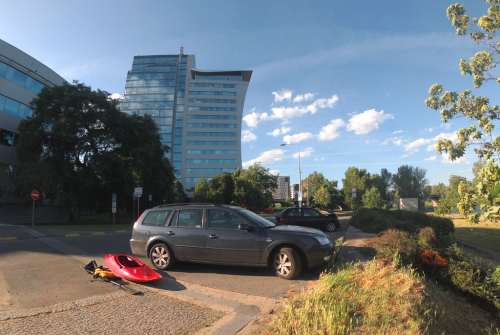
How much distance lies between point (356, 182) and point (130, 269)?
216 ft

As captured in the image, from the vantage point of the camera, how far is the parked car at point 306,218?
14.9 m

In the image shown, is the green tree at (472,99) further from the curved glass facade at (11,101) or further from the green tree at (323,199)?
the green tree at (323,199)

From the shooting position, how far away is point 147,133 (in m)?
29.4

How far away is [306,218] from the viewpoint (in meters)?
15.3

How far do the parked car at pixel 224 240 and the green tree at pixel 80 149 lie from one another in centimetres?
2125

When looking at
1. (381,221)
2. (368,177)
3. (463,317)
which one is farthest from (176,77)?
(463,317)

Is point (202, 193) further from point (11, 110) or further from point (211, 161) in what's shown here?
point (211, 161)

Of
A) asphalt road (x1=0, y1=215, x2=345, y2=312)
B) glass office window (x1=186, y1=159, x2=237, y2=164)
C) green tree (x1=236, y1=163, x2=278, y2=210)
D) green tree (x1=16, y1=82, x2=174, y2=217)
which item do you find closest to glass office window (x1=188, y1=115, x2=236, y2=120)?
glass office window (x1=186, y1=159, x2=237, y2=164)

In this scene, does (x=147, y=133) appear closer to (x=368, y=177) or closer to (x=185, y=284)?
(x=185, y=284)

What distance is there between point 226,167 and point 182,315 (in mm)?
83937

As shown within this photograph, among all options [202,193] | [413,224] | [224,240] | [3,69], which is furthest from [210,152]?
[224,240]

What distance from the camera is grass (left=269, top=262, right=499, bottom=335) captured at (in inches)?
129

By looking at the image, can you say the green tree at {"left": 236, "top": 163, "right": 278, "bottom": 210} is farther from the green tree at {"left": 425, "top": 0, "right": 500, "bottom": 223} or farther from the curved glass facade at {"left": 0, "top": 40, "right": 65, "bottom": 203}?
the green tree at {"left": 425, "top": 0, "right": 500, "bottom": 223}

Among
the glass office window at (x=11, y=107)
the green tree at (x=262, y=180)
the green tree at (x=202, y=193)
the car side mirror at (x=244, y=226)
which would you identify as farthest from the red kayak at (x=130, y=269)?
the green tree at (x=262, y=180)
